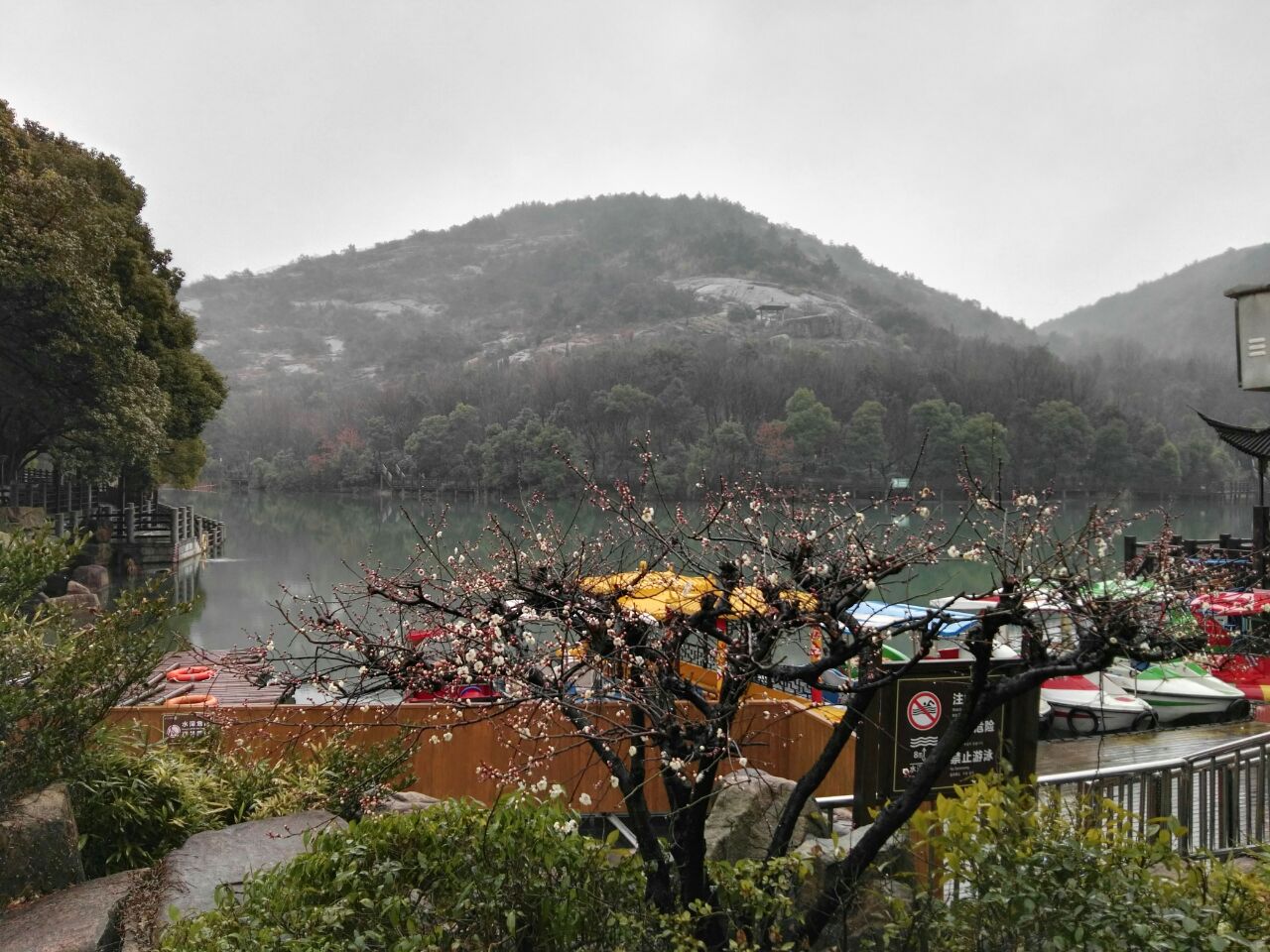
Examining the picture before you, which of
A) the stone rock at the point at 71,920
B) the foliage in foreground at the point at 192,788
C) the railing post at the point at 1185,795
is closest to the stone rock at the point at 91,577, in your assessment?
the foliage in foreground at the point at 192,788

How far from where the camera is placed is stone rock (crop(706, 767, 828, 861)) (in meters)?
4.91

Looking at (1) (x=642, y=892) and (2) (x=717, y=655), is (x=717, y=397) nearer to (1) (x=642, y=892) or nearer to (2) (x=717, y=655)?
(2) (x=717, y=655)

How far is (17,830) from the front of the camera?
4.57 metres

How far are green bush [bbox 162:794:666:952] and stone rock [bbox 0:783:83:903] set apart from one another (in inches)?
72.1

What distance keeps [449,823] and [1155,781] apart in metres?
3.69

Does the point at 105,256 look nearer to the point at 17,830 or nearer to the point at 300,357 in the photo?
the point at 17,830

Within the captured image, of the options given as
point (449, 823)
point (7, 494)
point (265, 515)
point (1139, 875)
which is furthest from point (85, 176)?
point (265, 515)

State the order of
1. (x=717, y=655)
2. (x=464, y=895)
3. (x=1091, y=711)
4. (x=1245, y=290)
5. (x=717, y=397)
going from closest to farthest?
(x=464, y=895) → (x=1245, y=290) → (x=717, y=655) → (x=1091, y=711) → (x=717, y=397)

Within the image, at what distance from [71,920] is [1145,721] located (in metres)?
10.8

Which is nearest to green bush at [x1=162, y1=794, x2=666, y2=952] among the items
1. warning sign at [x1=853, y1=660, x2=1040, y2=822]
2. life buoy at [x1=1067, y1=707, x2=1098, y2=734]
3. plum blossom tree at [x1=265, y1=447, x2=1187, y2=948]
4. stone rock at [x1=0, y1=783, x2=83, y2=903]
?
plum blossom tree at [x1=265, y1=447, x2=1187, y2=948]

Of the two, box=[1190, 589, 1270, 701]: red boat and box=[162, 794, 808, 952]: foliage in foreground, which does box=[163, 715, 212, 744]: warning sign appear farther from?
box=[1190, 589, 1270, 701]: red boat

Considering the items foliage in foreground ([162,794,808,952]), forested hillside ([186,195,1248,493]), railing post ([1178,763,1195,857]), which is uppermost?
forested hillside ([186,195,1248,493])

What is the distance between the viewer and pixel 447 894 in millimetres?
3285

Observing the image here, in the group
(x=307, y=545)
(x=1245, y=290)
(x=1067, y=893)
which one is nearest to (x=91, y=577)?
(x=307, y=545)
